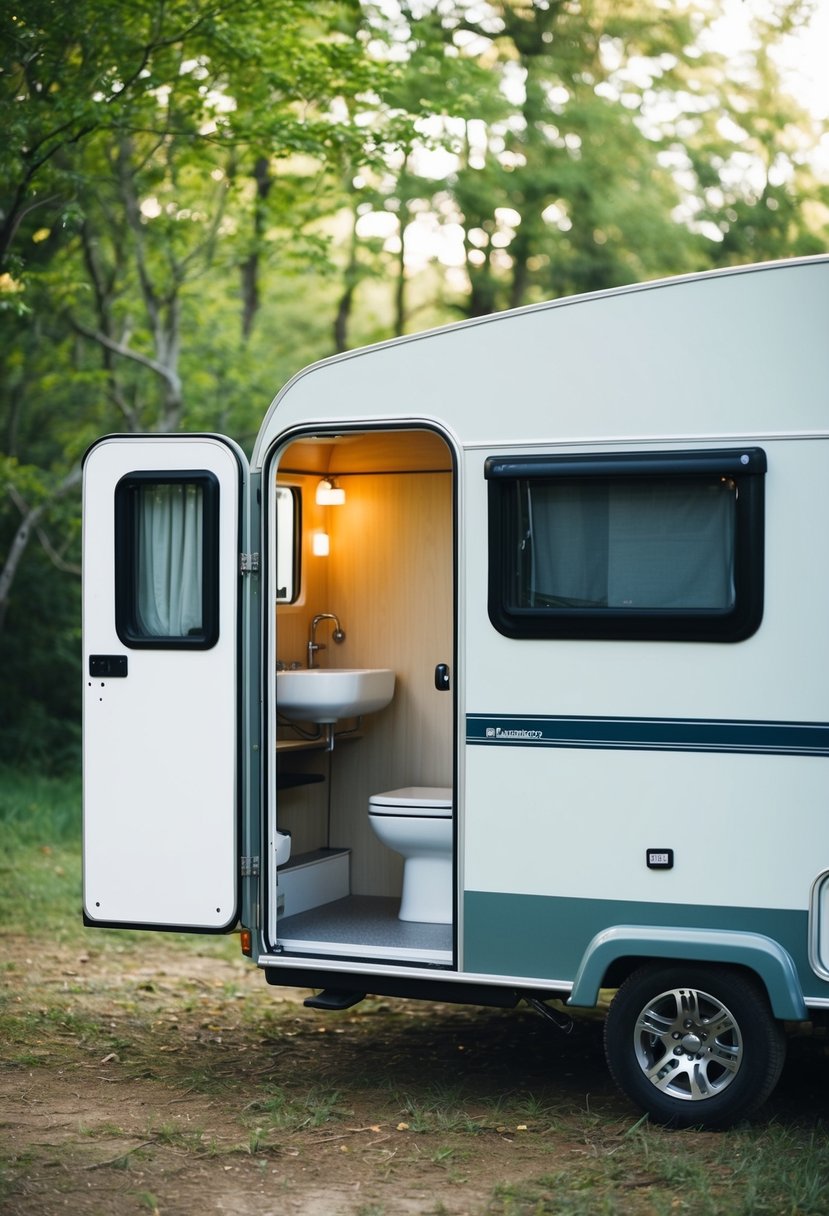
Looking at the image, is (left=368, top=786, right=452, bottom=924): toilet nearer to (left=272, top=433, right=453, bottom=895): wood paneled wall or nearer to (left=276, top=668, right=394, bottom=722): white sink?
(left=276, top=668, right=394, bottom=722): white sink

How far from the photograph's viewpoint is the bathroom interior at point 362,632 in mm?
6195

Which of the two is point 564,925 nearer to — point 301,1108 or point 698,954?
point 698,954

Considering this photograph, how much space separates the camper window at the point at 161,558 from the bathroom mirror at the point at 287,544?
3.18 feet

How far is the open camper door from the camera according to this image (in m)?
5.09

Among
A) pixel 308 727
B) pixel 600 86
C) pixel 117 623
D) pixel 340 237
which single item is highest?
pixel 600 86

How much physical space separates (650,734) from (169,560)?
194 centimetres

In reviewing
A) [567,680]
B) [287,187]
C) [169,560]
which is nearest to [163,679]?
[169,560]

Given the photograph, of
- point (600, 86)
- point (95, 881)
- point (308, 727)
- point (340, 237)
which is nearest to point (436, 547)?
point (308, 727)

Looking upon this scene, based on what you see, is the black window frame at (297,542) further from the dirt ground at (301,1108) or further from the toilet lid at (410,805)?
the dirt ground at (301,1108)

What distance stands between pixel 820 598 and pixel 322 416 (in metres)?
1.91

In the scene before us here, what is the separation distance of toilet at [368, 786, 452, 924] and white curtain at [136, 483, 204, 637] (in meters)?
1.12

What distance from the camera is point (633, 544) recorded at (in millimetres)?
4711

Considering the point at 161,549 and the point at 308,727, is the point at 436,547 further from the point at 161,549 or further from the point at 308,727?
the point at 161,549

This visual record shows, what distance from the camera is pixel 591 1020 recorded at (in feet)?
20.5
